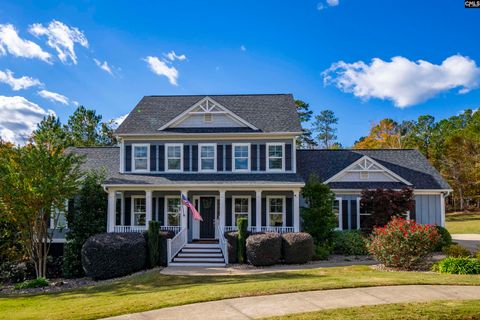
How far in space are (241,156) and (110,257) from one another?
8711 millimetres

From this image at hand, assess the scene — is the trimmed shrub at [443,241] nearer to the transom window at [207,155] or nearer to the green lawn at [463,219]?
the transom window at [207,155]

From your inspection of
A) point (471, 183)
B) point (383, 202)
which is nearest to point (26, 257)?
point (383, 202)

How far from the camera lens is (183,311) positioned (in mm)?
8664

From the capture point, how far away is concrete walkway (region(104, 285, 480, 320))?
8271mm

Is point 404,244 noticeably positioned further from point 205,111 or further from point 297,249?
point 205,111

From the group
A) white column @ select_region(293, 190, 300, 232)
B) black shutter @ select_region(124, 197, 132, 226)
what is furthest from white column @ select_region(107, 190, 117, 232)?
white column @ select_region(293, 190, 300, 232)

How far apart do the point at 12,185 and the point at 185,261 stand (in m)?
7.79

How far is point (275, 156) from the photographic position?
2169 centimetres

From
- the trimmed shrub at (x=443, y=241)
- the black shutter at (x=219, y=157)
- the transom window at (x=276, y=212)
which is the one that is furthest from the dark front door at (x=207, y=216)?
the trimmed shrub at (x=443, y=241)

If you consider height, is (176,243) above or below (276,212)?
below

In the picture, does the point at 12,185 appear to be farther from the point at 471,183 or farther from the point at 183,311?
the point at 471,183

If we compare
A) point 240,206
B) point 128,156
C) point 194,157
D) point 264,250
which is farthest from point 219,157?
point 264,250

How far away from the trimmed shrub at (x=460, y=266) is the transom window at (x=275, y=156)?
9.54m

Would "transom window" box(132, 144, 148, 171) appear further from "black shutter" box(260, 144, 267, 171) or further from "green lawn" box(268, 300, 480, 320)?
"green lawn" box(268, 300, 480, 320)
